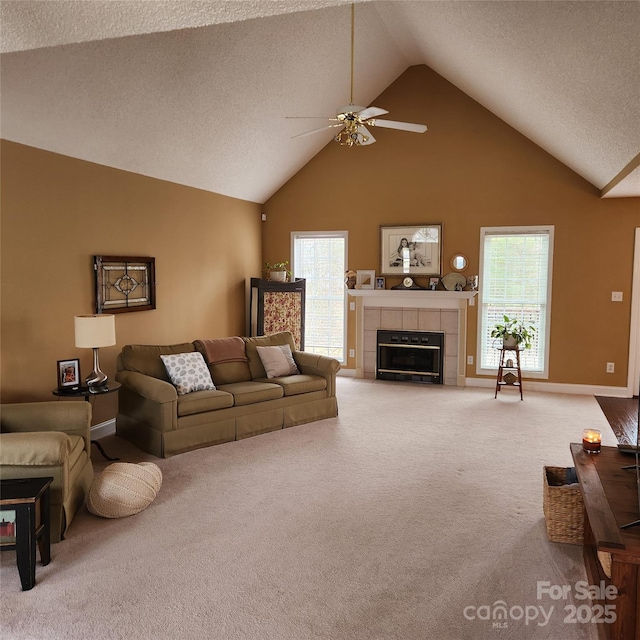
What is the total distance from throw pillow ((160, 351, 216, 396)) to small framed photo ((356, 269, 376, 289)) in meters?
3.28

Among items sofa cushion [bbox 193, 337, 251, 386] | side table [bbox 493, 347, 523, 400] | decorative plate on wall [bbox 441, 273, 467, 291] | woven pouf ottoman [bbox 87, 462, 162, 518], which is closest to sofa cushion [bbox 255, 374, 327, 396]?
sofa cushion [bbox 193, 337, 251, 386]

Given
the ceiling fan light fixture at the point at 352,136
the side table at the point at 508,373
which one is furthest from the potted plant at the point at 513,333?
the ceiling fan light fixture at the point at 352,136

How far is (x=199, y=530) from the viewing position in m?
3.32

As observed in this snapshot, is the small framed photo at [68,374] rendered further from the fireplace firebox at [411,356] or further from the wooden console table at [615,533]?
the fireplace firebox at [411,356]

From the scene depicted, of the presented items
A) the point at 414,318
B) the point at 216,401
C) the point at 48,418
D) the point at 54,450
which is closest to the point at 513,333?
the point at 414,318

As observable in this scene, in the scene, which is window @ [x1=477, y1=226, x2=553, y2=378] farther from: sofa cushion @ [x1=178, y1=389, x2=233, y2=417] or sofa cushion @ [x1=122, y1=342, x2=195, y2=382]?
sofa cushion @ [x1=122, y1=342, x2=195, y2=382]

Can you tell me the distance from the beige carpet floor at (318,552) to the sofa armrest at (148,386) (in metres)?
0.53

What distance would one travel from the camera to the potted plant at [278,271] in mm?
7684

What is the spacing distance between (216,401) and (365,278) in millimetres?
3658

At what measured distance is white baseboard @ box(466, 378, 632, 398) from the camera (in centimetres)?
677

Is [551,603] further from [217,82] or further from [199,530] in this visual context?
[217,82]

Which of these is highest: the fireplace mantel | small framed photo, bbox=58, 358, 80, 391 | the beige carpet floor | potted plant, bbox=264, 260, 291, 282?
potted plant, bbox=264, 260, 291, 282

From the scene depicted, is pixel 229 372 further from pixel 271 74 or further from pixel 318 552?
pixel 271 74

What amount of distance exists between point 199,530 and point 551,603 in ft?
6.51
